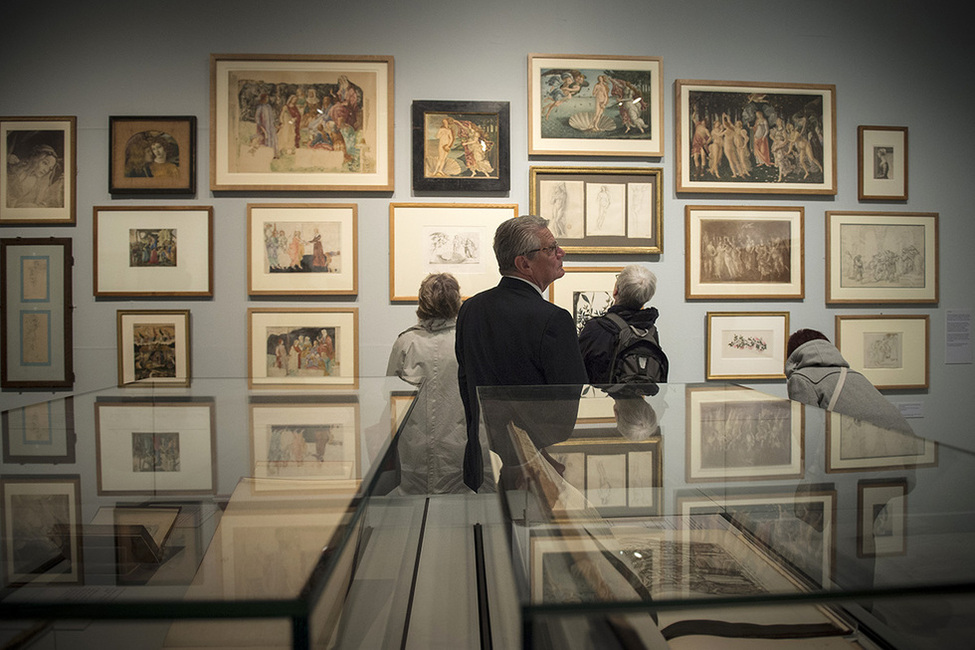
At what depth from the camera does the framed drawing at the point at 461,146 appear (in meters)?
5.09

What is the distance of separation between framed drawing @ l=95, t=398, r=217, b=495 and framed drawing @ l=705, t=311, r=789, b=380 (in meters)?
4.11

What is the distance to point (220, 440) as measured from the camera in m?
1.53

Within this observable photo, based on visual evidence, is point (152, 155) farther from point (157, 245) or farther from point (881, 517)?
point (881, 517)

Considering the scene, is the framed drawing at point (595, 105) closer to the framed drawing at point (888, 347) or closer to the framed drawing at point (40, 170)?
the framed drawing at point (888, 347)

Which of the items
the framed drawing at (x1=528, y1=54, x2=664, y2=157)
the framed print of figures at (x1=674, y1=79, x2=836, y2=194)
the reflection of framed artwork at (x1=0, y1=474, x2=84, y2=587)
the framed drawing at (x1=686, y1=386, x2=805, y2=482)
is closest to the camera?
the reflection of framed artwork at (x1=0, y1=474, x2=84, y2=587)

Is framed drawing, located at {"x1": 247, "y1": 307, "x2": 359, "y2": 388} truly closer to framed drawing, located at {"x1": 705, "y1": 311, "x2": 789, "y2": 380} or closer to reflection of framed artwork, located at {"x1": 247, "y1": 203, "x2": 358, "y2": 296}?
reflection of framed artwork, located at {"x1": 247, "y1": 203, "x2": 358, "y2": 296}

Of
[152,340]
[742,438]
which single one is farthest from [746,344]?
[152,340]

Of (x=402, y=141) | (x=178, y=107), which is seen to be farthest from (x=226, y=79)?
(x=402, y=141)

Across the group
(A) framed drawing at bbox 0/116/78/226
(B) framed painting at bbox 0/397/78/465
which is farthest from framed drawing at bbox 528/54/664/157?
(B) framed painting at bbox 0/397/78/465

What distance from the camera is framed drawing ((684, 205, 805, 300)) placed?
17.4 ft

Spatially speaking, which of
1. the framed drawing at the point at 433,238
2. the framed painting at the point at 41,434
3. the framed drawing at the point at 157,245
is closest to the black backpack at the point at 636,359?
the framed drawing at the point at 433,238

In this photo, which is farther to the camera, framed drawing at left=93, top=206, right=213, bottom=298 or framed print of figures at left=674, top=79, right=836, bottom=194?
framed print of figures at left=674, top=79, right=836, bottom=194

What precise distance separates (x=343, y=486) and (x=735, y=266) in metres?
4.85

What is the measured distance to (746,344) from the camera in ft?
17.5
